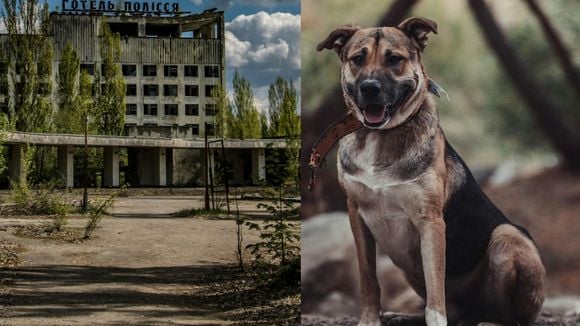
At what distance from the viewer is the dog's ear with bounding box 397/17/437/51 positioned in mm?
5203

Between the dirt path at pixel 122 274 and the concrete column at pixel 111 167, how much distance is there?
20.5 m

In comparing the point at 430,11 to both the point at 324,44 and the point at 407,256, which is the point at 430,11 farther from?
the point at 407,256

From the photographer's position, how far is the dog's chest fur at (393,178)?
522 cm

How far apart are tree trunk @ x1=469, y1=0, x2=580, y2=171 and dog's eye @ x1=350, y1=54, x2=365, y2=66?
32.0 inches

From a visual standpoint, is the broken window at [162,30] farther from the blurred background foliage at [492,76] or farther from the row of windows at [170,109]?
the blurred background foliage at [492,76]

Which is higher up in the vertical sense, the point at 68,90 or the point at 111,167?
the point at 68,90

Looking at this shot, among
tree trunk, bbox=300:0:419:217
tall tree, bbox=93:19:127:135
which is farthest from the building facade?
tree trunk, bbox=300:0:419:217

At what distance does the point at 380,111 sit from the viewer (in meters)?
5.27

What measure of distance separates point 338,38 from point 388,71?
0.43 m

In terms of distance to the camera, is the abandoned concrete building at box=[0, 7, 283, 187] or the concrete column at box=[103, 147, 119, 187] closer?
the concrete column at box=[103, 147, 119, 187]

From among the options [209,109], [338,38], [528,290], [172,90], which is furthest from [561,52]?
[172,90]

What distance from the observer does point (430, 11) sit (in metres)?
5.24

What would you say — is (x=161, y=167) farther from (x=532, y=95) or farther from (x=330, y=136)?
(x=532, y=95)

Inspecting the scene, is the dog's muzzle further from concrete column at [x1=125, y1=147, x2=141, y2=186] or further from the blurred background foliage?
concrete column at [x1=125, y1=147, x2=141, y2=186]
